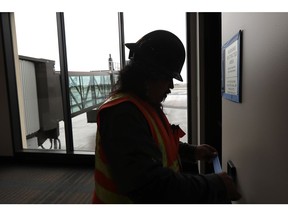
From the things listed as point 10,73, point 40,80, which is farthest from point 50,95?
point 10,73

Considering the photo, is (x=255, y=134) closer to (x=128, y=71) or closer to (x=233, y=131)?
(x=233, y=131)

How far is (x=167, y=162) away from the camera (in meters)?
0.85

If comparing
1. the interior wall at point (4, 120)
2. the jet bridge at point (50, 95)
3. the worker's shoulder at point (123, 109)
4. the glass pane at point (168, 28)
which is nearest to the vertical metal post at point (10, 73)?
the interior wall at point (4, 120)

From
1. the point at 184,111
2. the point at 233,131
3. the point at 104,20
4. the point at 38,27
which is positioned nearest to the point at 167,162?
the point at 233,131

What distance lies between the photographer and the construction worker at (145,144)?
667 millimetres

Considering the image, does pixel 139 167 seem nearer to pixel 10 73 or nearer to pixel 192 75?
pixel 192 75

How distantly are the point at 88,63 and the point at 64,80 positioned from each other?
45cm

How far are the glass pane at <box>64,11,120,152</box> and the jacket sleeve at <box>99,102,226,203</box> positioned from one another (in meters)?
2.15

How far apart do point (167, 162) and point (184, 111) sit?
227 centimetres

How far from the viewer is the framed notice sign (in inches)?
44.0

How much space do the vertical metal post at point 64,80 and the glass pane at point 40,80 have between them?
74 mm

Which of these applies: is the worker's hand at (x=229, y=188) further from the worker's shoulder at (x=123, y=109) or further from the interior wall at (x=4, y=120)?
the interior wall at (x=4, y=120)

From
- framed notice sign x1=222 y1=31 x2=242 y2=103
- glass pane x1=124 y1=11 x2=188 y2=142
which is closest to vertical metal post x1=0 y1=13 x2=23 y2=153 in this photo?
glass pane x1=124 y1=11 x2=188 y2=142

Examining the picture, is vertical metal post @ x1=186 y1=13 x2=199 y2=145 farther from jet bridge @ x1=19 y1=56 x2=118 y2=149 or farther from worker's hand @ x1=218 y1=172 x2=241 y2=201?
worker's hand @ x1=218 y1=172 x2=241 y2=201
